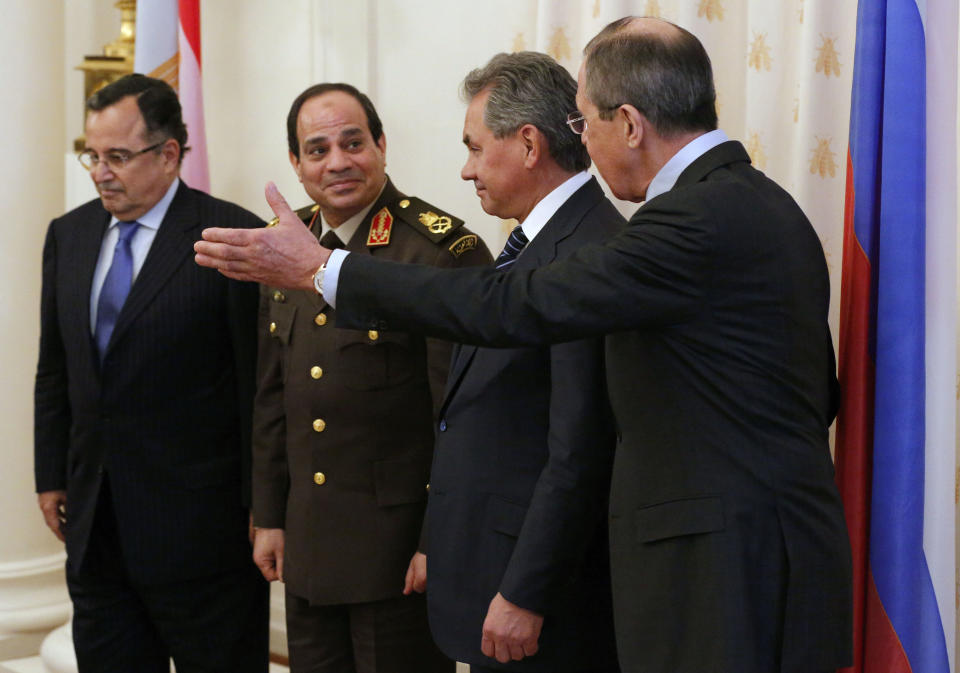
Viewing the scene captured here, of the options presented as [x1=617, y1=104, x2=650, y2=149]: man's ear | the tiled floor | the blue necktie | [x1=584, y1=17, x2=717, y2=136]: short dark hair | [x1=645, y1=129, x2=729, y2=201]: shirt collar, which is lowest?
the tiled floor

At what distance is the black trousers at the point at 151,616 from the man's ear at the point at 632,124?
1592 millimetres

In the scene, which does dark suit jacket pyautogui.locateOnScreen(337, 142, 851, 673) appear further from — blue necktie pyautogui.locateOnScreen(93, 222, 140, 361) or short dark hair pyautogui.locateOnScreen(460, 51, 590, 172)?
blue necktie pyautogui.locateOnScreen(93, 222, 140, 361)

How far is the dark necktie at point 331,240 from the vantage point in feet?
8.21

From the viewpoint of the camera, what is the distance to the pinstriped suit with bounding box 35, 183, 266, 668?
8.79 feet

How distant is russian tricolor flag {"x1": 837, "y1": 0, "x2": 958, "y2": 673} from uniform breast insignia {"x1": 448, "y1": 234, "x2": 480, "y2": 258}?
770 mm

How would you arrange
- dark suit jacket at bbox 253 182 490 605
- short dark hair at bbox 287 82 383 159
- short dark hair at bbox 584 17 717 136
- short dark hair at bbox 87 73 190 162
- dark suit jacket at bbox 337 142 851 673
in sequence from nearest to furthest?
1. dark suit jacket at bbox 337 142 851 673
2. short dark hair at bbox 584 17 717 136
3. dark suit jacket at bbox 253 182 490 605
4. short dark hair at bbox 287 82 383 159
5. short dark hair at bbox 87 73 190 162

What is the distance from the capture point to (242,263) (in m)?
1.70

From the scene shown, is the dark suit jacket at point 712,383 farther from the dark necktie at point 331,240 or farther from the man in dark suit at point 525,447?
the dark necktie at point 331,240

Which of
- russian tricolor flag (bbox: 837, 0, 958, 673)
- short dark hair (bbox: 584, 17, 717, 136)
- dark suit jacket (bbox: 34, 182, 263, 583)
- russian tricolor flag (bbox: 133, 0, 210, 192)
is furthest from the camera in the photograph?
russian tricolor flag (bbox: 133, 0, 210, 192)

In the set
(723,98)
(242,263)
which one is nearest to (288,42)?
(723,98)

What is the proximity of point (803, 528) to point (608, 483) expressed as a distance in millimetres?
388

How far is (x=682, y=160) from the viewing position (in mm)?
1692

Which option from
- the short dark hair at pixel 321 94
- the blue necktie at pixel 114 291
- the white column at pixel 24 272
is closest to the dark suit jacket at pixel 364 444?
the short dark hair at pixel 321 94

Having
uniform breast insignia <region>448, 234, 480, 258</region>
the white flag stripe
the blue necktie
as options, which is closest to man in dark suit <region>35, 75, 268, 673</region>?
the blue necktie
